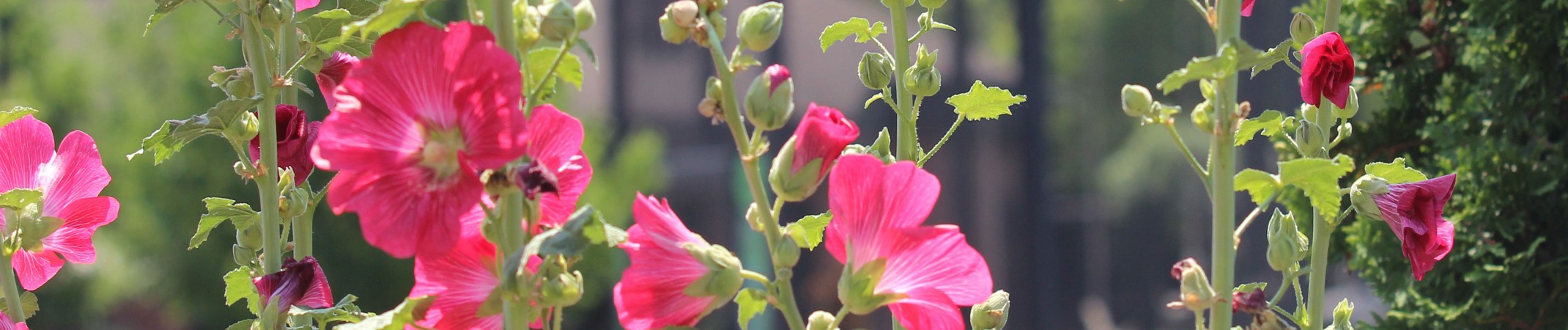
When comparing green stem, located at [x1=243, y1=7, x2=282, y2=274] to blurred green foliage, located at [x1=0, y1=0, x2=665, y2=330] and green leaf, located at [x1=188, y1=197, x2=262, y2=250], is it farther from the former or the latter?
blurred green foliage, located at [x1=0, y1=0, x2=665, y2=330]

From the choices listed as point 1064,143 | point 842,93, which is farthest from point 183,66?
point 1064,143

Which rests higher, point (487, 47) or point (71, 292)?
point (487, 47)

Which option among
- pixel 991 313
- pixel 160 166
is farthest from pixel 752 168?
pixel 160 166

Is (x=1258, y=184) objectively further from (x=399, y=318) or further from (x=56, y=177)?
(x=56, y=177)

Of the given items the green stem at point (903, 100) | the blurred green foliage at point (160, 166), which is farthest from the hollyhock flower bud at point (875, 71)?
the blurred green foliage at point (160, 166)

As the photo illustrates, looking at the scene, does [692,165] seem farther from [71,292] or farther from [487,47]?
[487,47]

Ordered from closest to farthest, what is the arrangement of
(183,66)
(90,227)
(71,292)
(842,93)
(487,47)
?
(487,47) < (90,227) < (183,66) < (842,93) < (71,292)

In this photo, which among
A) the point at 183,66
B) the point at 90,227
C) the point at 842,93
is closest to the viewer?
the point at 90,227
